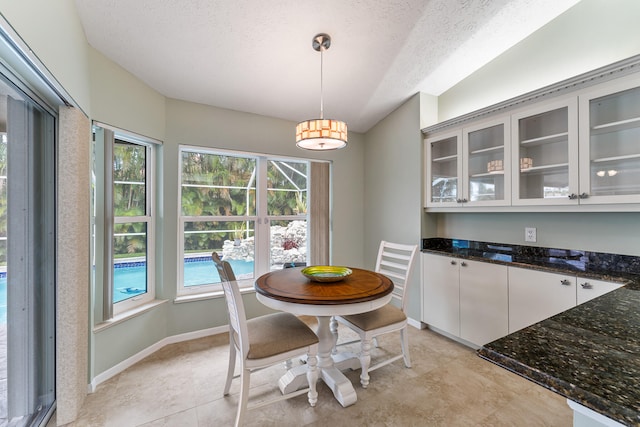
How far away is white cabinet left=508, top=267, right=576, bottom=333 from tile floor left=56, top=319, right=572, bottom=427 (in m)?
0.49

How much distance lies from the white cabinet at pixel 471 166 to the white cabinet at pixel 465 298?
0.61m

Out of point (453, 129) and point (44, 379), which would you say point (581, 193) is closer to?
point (453, 129)

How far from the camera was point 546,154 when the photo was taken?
2309mm

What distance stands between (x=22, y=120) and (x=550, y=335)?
2.53 metres

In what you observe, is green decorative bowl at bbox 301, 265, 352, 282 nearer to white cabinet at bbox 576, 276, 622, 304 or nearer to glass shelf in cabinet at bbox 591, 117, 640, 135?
white cabinet at bbox 576, 276, 622, 304

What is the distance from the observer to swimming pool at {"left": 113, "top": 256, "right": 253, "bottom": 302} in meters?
2.46

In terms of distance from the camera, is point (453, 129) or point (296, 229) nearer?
point (453, 129)

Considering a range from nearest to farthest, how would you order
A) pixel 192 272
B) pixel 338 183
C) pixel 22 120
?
pixel 22 120, pixel 192 272, pixel 338 183

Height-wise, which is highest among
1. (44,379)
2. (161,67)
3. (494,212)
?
(161,67)

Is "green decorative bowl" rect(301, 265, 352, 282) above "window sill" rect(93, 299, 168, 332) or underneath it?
above

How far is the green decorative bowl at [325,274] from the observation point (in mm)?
1981

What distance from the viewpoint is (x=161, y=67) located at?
92.0 inches

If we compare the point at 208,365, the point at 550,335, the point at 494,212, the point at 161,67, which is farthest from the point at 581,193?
the point at 161,67

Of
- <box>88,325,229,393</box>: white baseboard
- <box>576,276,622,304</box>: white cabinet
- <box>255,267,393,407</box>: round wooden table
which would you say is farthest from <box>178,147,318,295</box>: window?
<box>576,276,622,304</box>: white cabinet
